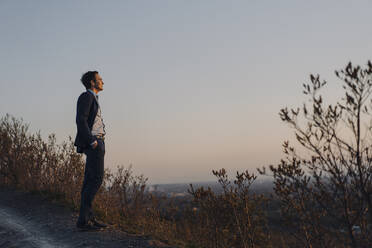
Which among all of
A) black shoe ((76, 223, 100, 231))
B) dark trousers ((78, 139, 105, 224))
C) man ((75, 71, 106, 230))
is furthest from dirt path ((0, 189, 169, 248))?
dark trousers ((78, 139, 105, 224))

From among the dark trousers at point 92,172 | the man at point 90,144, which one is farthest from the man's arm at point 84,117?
the dark trousers at point 92,172

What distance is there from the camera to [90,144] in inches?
188

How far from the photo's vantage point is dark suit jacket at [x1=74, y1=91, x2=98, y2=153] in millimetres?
4820

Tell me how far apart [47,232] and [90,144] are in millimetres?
2110

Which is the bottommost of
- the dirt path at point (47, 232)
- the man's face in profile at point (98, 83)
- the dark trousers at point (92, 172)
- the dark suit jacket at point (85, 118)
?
the dirt path at point (47, 232)

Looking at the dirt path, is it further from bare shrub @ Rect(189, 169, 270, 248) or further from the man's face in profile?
the man's face in profile

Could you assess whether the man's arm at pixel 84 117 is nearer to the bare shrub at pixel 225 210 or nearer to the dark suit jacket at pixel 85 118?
the dark suit jacket at pixel 85 118

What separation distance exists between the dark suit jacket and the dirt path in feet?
4.65

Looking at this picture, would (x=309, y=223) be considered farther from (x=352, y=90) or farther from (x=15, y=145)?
(x=15, y=145)

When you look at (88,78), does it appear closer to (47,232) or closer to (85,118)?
(85,118)

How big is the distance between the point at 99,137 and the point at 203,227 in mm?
3097

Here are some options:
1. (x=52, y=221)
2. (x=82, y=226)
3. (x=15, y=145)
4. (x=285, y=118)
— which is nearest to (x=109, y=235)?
(x=82, y=226)

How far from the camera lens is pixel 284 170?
4043mm

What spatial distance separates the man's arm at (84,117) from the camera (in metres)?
4.81
